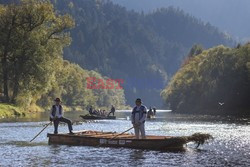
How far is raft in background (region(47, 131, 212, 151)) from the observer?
35719mm

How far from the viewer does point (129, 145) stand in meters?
36.7

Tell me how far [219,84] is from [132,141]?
4059 inches

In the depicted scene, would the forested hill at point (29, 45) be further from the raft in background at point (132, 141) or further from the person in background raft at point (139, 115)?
the person in background raft at point (139, 115)

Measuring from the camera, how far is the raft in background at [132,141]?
3572 cm

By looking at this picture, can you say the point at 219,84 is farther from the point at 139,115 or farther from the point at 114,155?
the point at 114,155

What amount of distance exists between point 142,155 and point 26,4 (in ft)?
207

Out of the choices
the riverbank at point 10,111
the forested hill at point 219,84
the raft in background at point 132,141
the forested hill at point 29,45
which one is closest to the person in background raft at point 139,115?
the raft in background at point 132,141

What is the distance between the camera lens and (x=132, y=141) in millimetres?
36500

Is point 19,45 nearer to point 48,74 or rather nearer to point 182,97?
point 48,74

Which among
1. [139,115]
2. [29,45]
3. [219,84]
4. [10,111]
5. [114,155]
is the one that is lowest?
[114,155]

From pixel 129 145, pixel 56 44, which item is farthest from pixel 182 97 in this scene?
pixel 129 145

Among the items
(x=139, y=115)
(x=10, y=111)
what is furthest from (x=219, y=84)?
(x=139, y=115)

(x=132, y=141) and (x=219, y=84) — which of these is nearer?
(x=132, y=141)

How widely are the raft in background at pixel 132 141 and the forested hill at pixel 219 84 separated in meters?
84.2
